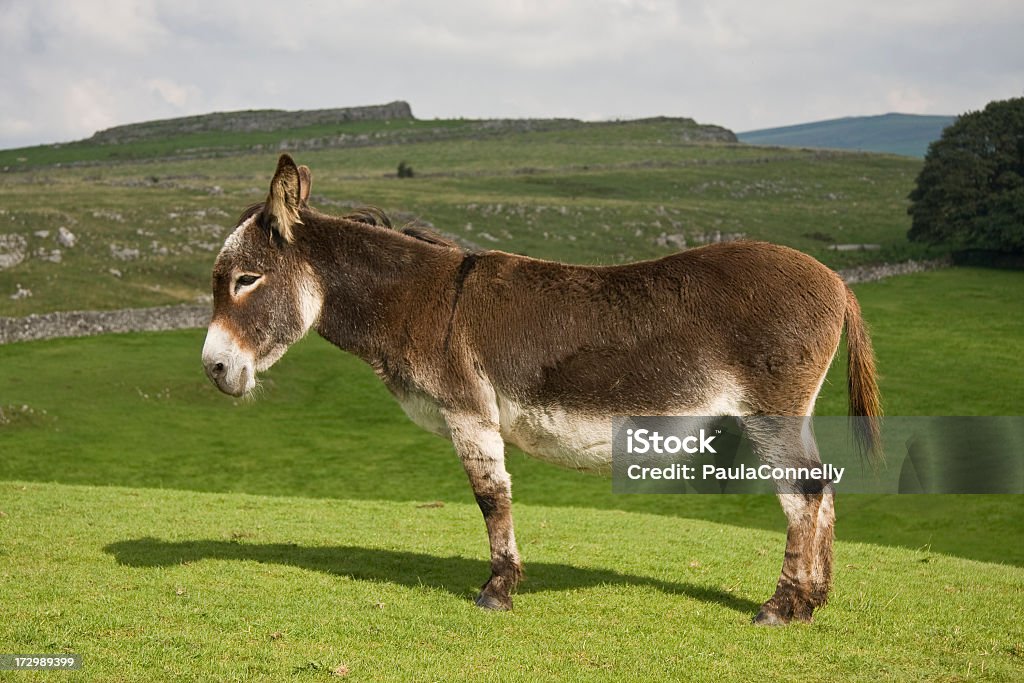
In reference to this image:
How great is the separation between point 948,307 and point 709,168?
66.3 metres

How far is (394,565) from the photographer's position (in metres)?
12.0

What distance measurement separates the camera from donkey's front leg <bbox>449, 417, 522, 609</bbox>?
9.34m

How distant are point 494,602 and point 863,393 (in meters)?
4.28

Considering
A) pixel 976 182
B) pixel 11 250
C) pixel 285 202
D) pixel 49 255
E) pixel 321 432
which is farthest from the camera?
pixel 976 182

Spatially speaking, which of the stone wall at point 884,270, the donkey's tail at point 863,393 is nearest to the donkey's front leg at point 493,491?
the donkey's tail at point 863,393

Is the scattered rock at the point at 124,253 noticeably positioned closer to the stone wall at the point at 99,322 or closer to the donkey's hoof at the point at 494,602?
the stone wall at the point at 99,322

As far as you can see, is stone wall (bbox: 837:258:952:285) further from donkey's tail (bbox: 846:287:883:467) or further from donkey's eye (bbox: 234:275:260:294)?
donkey's eye (bbox: 234:275:260:294)

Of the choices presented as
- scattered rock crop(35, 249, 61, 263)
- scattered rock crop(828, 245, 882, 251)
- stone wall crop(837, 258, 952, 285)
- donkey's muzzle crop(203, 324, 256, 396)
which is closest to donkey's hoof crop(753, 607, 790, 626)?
donkey's muzzle crop(203, 324, 256, 396)

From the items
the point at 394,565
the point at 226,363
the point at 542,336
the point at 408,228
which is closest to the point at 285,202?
the point at 408,228

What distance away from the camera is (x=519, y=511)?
19438 millimetres

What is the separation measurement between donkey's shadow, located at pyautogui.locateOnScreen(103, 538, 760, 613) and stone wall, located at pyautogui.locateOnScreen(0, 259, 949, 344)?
3674 cm

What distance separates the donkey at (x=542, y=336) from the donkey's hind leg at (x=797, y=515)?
18mm

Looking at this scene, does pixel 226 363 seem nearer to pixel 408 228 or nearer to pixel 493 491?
pixel 408 228

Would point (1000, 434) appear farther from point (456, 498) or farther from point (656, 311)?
point (656, 311)
